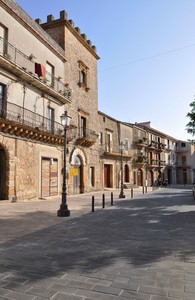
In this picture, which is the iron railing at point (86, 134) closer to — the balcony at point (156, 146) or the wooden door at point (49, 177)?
the wooden door at point (49, 177)

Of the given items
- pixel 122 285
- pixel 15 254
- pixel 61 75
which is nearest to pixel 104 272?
pixel 122 285

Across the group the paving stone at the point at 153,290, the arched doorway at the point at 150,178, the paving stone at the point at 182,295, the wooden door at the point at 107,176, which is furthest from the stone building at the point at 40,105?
the arched doorway at the point at 150,178

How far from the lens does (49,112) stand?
18.3 meters

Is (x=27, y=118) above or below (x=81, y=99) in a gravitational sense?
below

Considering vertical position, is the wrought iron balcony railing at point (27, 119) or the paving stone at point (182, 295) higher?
the wrought iron balcony railing at point (27, 119)

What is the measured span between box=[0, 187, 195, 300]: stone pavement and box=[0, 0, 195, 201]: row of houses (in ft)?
21.2

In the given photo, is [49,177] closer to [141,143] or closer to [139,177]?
[141,143]

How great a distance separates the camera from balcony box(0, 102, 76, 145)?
13456 millimetres

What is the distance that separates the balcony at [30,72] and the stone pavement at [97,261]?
9.66 metres

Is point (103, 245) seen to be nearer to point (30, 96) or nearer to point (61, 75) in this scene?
point (30, 96)

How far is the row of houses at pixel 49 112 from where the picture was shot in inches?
555

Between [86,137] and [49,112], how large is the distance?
5.56 m

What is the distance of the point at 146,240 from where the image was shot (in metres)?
5.88

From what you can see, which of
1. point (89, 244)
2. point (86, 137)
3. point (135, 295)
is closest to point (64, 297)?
point (135, 295)
